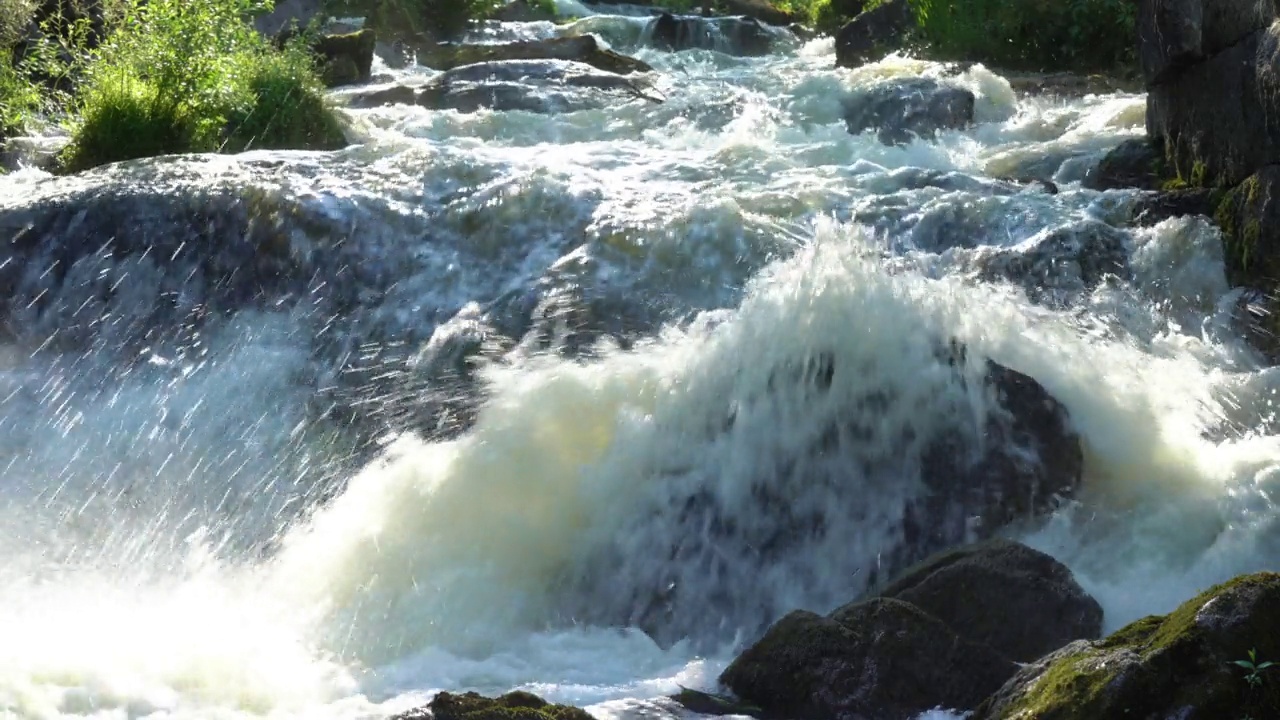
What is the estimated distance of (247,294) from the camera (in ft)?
29.8

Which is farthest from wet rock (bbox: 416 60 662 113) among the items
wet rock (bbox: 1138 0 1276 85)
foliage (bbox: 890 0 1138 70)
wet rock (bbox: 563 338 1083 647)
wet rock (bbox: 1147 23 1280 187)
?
wet rock (bbox: 563 338 1083 647)

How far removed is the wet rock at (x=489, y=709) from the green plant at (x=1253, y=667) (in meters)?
2.06

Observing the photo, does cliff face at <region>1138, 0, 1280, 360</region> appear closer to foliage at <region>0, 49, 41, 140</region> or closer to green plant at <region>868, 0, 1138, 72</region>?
green plant at <region>868, 0, 1138, 72</region>

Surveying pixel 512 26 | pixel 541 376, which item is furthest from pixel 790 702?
pixel 512 26

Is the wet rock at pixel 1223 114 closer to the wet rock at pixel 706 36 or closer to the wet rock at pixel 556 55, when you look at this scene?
the wet rock at pixel 556 55

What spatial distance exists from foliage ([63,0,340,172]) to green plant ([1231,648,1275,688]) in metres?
9.10

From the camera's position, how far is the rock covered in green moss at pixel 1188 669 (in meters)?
3.70

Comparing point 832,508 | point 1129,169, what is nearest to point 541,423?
point 832,508

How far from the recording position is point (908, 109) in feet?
44.6

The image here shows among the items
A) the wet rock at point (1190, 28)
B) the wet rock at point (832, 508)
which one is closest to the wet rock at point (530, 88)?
the wet rock at point (1190, 28)

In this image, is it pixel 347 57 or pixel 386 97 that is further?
pixel 347 57

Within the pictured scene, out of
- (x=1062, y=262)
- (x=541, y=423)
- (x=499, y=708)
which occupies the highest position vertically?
(x=1062, y=262)

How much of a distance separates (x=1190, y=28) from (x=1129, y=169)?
121cm

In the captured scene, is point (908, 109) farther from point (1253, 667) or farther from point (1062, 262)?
point (1253, 667)
